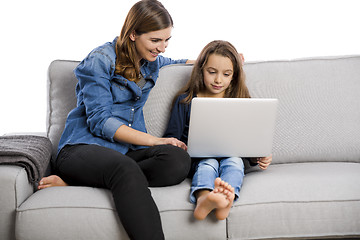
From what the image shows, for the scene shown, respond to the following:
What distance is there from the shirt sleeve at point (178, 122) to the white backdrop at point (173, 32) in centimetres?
76

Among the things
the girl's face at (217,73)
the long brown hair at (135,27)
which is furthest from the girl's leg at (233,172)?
the long brown hair at (135,27)

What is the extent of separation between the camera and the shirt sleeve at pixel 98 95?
171 centimetres

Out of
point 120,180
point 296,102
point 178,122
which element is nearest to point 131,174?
point 120,180

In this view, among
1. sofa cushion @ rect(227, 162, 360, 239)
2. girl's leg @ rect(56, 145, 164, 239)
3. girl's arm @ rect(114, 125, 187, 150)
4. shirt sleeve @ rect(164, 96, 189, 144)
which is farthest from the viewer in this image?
shirt sleeve @ rect(164, 96, 189, 144)

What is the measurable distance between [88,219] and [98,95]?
1.73 feet

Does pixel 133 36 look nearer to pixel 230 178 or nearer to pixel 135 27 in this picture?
pixel 135 27

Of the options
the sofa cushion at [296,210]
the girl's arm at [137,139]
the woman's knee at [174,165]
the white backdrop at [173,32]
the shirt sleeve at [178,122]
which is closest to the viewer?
the sofa cushion at [296,210]

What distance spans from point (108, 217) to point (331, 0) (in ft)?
6.64

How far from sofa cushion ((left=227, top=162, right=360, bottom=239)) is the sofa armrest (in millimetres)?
719

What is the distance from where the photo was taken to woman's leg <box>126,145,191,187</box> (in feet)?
5.25

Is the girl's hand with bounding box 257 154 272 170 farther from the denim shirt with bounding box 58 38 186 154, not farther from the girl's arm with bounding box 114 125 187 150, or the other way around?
the denim shirt with bounding box 58 38 186 154

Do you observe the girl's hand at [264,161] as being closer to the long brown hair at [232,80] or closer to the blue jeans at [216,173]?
the blue jeans at [216,173]

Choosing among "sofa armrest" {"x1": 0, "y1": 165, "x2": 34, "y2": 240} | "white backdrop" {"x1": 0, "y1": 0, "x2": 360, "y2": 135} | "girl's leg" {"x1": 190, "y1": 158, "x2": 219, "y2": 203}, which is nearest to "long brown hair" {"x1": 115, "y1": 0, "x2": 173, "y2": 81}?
"girl's leg" {"x1": 190, "y1": 158, "x2": 219, "y2": 203}

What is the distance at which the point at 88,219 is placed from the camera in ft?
4.68
